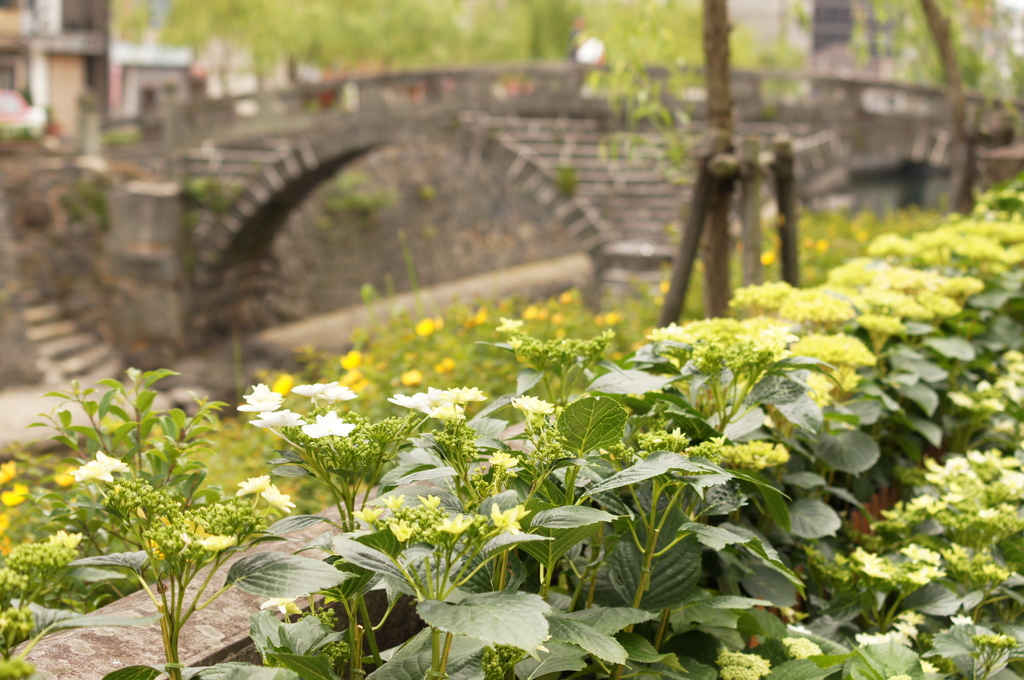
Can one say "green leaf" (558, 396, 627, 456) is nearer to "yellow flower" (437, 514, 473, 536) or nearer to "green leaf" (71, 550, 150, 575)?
"yellow flower" (437, 514, 473, 536)

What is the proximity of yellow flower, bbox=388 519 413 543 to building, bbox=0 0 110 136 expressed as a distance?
23.8 meters

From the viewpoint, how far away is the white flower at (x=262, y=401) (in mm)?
1253

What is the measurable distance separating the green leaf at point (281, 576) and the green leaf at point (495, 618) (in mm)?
135

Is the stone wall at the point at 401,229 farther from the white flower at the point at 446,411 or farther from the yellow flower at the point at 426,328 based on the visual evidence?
the white flower at the point at 446,411

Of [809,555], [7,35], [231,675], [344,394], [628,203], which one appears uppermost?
[7,35]

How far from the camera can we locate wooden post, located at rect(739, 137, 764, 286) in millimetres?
3689

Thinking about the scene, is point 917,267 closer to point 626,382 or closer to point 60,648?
point 626,382

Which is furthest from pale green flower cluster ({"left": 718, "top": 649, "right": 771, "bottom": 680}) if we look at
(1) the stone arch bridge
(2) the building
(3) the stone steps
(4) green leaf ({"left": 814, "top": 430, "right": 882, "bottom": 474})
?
(2) the building

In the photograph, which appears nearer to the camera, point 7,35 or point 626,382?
point 626,382

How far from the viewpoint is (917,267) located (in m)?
3.42

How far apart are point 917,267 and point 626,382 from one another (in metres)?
2.22

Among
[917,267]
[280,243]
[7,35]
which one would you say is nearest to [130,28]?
[7,35]

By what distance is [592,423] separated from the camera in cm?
132

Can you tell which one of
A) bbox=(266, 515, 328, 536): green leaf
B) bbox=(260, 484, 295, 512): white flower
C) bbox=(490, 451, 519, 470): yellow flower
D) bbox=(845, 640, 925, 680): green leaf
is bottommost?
bbox=(845, 640, 925, 680): green leaf
